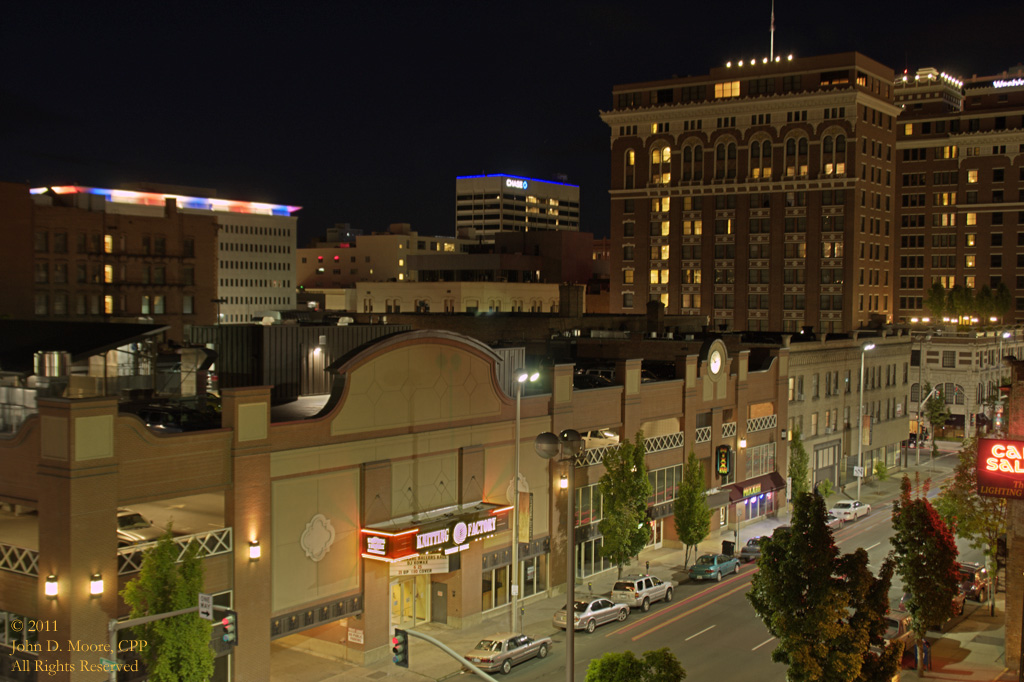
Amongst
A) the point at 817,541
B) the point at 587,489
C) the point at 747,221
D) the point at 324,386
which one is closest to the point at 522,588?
the point at 587,489

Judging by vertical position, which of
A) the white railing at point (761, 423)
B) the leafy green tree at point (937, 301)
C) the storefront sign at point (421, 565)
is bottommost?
the storefront sign at point (421, 565)

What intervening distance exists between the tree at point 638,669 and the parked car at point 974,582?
93.0ft

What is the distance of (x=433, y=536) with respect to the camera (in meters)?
36.5

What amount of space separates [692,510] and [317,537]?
22.6 metres

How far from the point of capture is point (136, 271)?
83.4 m

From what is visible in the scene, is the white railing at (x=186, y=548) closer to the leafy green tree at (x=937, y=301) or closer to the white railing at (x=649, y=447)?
the white railing at (x=649, y=447)

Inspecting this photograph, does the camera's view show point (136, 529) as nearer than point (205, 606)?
No

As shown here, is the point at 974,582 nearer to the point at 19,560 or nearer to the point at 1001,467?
the point at 1001,467

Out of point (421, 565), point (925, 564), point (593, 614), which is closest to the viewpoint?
point (925, 564)

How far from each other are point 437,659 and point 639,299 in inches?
3718

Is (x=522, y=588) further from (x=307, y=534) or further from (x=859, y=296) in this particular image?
(x=859, y=296)

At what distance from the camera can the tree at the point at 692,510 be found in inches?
1938

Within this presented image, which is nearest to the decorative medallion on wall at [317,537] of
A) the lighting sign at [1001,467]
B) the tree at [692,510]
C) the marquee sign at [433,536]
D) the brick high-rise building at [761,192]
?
the marquee sign at [433,536]

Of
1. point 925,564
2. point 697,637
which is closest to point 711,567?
point 697,637
